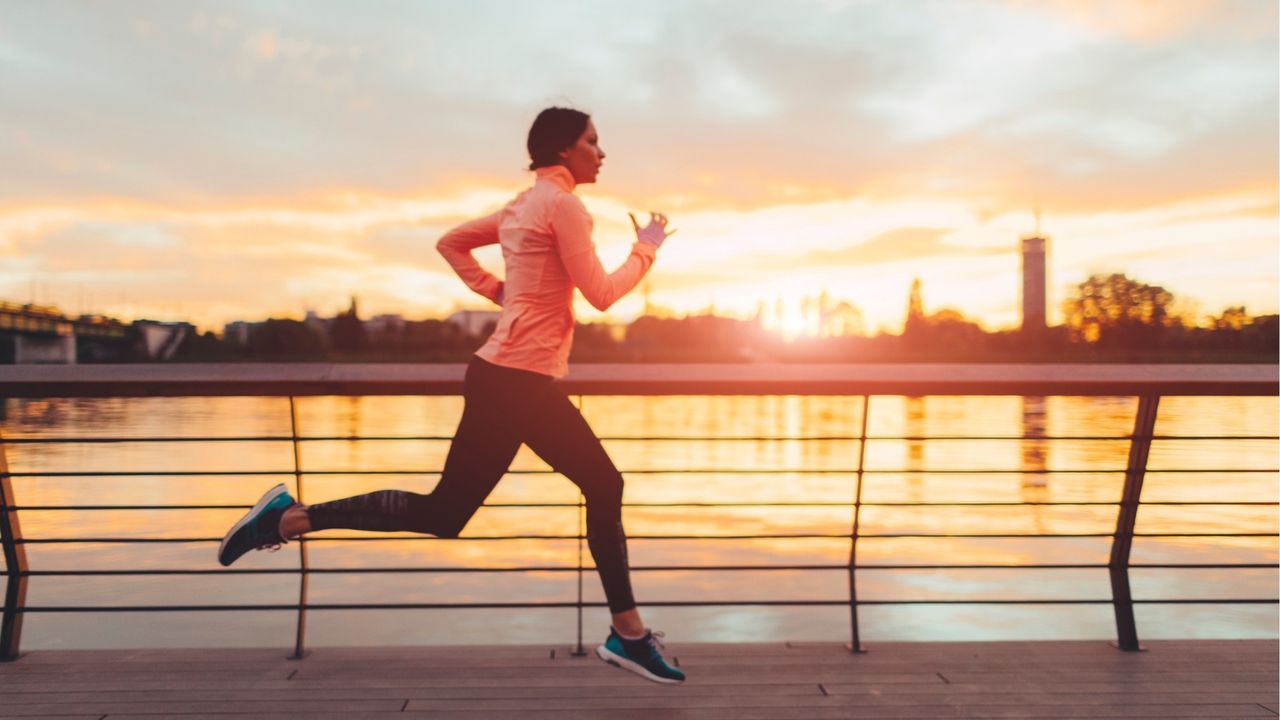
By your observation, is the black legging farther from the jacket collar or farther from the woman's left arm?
the jacket collar

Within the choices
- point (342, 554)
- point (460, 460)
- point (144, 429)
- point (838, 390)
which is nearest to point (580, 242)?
point (460, 460)

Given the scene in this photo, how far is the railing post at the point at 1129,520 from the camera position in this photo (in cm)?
341

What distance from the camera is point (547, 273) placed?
8.34ft

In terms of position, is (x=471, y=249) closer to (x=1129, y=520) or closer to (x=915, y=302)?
(x=1129, y=520)

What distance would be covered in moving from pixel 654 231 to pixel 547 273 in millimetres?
293

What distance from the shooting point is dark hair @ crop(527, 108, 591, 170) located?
2.58 m

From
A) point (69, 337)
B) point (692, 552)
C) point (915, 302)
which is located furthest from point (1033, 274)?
point (692, 552)

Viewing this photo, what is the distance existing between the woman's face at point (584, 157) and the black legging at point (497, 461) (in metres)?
0.52

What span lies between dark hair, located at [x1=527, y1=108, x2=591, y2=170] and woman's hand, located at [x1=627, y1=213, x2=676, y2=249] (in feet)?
0.83

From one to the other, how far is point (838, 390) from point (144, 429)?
33434 millimetres

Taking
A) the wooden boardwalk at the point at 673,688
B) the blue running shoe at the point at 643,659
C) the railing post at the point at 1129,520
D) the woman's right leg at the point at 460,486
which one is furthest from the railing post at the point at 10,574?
the railing post at the point at 1129,520

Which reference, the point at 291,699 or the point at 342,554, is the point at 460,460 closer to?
the point at 291,699

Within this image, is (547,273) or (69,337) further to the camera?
(69,337)

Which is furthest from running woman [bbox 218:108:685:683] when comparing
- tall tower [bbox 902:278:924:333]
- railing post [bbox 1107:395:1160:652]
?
tall tower [bbox 902:278:924:333]
